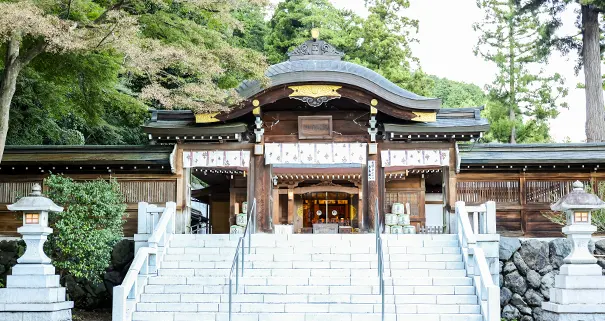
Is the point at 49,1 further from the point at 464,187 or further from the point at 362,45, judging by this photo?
the point at 362,45

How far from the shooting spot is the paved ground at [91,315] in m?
14.5

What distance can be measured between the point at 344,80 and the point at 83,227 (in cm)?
655

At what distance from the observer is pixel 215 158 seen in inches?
666

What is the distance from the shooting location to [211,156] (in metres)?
16.9

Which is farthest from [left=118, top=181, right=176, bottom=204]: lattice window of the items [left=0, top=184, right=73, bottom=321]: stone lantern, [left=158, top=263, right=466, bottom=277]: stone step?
[left=0, top=184, right=73, bottom=321]: stone lantern

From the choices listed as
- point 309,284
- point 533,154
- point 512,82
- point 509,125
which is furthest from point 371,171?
point 512,82

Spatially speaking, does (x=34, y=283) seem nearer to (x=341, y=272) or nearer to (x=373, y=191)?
(x=341, y=272)

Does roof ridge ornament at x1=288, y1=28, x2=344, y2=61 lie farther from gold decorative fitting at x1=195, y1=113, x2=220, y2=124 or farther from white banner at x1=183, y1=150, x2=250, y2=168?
white banner at x1=183, y1=150, x2=250, y2=168

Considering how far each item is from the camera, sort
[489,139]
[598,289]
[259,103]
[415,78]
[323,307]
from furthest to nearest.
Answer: [489,139] < [415,78] < [259,103] < [323,307] < [598,289]

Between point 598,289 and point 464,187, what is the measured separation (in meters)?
6.19

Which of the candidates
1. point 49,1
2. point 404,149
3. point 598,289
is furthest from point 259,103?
point 598,289

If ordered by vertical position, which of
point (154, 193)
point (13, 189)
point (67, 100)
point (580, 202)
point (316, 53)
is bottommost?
point (580, 202)

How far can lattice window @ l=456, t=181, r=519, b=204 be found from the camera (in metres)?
17.0

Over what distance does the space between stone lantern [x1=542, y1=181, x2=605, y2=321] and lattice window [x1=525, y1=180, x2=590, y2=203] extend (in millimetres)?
5233
